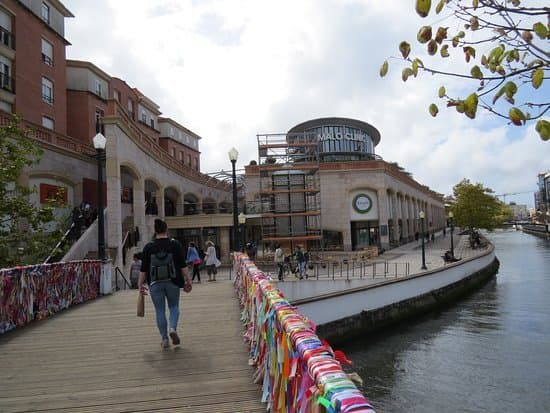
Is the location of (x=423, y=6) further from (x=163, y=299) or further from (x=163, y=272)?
(x=163, y=299)

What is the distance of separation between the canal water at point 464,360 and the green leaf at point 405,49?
28.3ft

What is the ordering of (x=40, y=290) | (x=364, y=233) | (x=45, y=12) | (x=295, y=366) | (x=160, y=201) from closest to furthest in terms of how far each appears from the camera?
(x=295, y=366) < (x=40, y=290) < (x=45, y=12) < (x=160, y=201) < (x=364, y=233)

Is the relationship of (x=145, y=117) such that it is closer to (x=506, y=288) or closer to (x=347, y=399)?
(x=506, y=288)

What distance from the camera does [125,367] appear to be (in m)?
4.71

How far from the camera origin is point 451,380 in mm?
10781

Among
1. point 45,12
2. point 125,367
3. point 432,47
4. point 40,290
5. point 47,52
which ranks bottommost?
point 125,367

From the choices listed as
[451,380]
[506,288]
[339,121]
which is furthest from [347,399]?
[339,121]

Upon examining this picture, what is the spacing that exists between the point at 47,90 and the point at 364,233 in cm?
2862

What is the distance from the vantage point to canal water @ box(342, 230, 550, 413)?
969 cm

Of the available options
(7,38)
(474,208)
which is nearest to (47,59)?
(7,38)

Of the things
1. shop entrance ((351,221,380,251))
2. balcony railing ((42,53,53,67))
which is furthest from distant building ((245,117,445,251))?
balcony railing ((42,53,53,67))

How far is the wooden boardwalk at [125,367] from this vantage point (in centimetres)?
374

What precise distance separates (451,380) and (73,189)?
2010 centimetres

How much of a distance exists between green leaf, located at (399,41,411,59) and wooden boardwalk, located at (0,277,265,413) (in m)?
3.33
